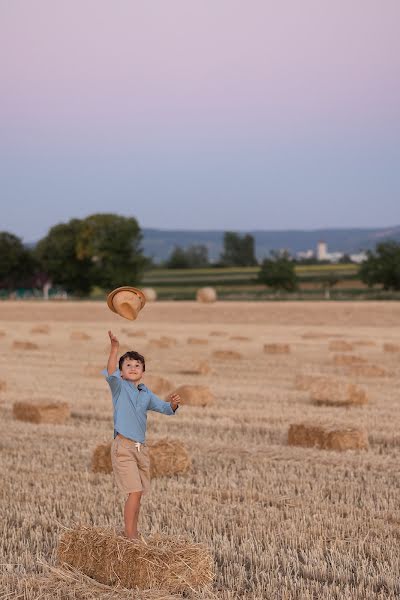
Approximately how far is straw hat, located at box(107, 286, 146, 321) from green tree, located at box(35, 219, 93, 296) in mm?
95911

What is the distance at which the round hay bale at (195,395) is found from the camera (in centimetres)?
1728

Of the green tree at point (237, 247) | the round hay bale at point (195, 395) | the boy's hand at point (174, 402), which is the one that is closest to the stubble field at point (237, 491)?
the round hay bale at point (195, 395)

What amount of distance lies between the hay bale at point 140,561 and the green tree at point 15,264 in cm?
10392

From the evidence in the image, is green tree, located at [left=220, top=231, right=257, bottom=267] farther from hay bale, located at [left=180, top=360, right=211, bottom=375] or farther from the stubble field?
the stubble field

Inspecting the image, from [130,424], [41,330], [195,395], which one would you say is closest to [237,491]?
[130,424]

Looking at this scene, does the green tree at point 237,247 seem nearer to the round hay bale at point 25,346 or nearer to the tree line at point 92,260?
the tree line at point 92,260

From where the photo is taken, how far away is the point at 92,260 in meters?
104

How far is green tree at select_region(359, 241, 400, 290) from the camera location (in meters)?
90.1

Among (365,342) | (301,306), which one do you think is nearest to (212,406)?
(365,342)

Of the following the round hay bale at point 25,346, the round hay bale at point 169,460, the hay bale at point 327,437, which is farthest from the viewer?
the round hay bale at point 25,346

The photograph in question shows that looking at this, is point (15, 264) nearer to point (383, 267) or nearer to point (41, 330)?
point (383, 267)

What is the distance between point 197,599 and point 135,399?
56.4 inches

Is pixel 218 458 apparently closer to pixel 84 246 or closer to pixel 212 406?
pixel 212 406

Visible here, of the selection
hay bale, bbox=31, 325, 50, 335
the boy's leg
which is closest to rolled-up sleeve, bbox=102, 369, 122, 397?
the boy's leg
